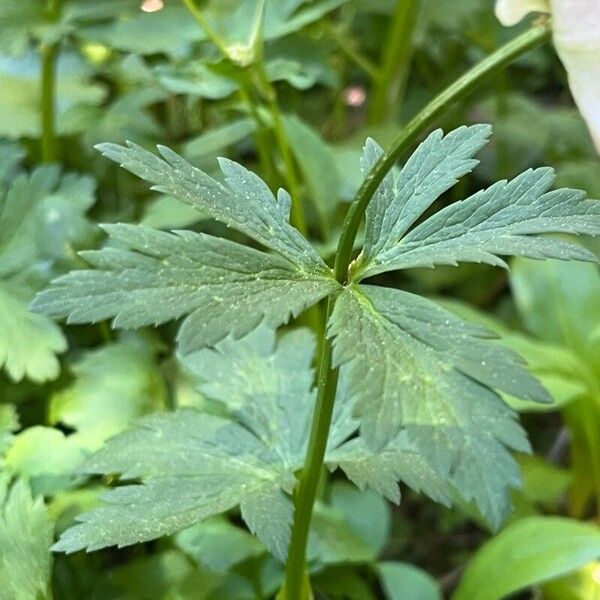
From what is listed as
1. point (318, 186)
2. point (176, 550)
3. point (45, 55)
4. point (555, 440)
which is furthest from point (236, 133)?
point (555, 440)

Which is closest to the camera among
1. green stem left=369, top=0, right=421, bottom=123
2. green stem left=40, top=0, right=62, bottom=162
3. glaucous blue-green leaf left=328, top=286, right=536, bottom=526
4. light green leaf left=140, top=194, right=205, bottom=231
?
glaucous blue-green leaf left=328, top=286, right=536, bottom=526

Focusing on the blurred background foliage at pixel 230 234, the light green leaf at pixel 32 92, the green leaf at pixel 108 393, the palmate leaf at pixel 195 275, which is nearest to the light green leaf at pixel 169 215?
the blurred background foliage at pixel 230 234

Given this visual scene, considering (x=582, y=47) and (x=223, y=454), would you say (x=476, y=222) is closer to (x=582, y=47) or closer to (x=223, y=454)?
(x=582, y=47)

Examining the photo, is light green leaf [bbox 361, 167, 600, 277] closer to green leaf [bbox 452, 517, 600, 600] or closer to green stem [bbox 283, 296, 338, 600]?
green stem [bbox 283, 296, 338, 600]

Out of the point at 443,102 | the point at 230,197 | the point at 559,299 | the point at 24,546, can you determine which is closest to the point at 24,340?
the point at 24,546

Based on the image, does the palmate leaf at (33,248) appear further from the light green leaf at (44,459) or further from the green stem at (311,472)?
the green stem at (311,472)

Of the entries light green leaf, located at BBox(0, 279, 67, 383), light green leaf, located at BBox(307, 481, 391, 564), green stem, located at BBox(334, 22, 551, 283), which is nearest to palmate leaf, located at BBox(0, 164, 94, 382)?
light green leaf, located at BBox(0, 279, 67, 383)

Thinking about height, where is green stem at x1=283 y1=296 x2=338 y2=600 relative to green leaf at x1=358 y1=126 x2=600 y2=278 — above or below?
below
